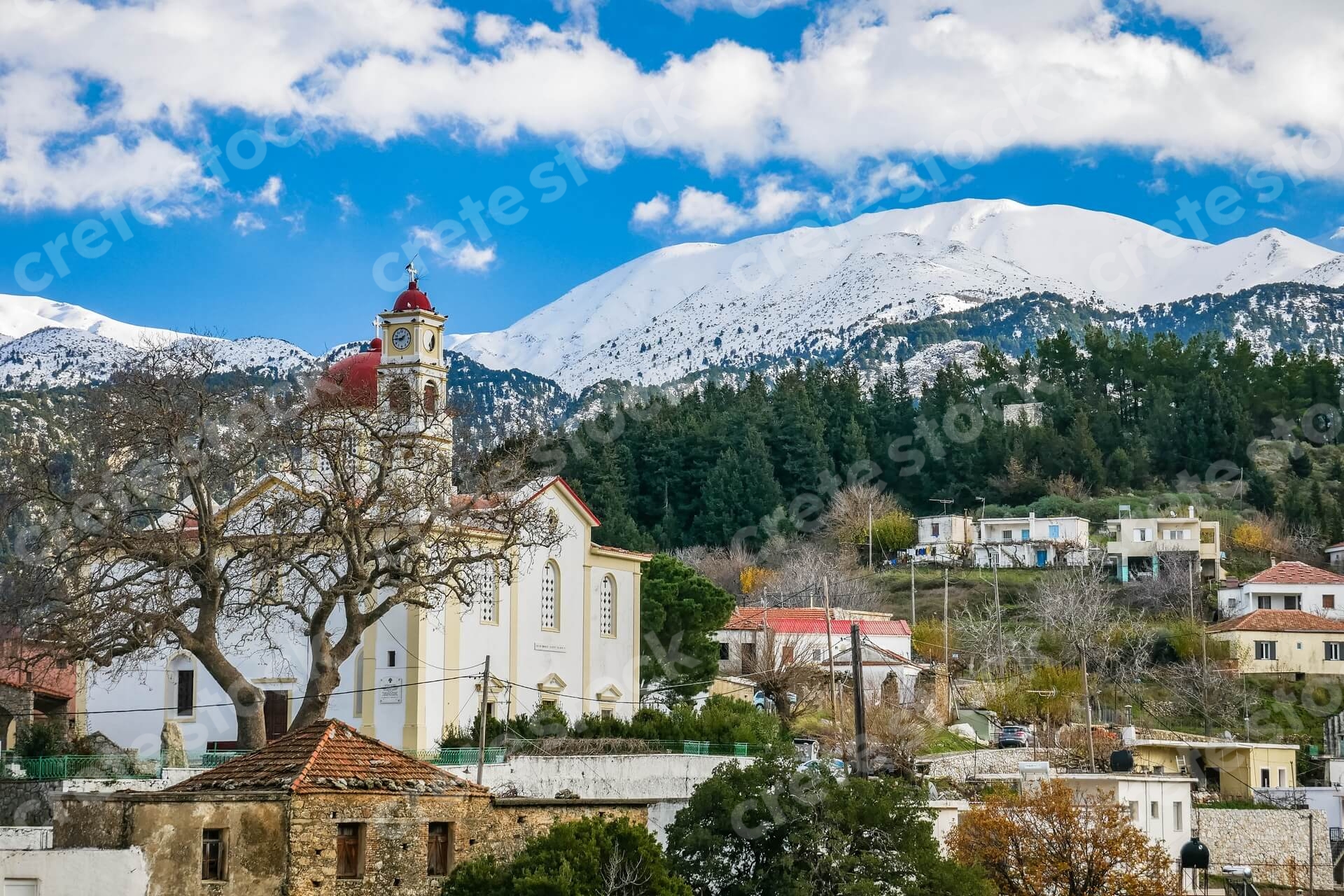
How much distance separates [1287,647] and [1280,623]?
1062 mm

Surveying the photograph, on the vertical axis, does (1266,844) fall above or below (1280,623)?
below

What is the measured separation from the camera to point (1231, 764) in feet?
173

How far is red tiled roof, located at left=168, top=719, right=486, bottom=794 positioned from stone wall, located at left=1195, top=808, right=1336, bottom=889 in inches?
1119

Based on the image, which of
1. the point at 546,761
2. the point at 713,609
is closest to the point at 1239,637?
the point at 713,609

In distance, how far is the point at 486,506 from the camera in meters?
38.9

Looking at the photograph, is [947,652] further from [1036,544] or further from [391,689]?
[391,689]

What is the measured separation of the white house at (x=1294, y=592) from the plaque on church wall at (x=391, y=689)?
46.0 metres

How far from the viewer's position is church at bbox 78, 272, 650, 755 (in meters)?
39.7

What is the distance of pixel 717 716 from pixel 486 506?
7.66 meters

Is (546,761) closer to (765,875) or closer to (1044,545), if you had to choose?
(765,875)

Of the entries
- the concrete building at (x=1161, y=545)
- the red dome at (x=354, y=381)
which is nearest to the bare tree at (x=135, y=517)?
the red dome at (x=354, y=381)

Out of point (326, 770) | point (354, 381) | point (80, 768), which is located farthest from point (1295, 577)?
point (326, 770)

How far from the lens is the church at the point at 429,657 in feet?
130

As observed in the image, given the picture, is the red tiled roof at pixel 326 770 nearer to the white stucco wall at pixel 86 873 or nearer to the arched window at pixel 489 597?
the white stucco wall at pixel 86 873
